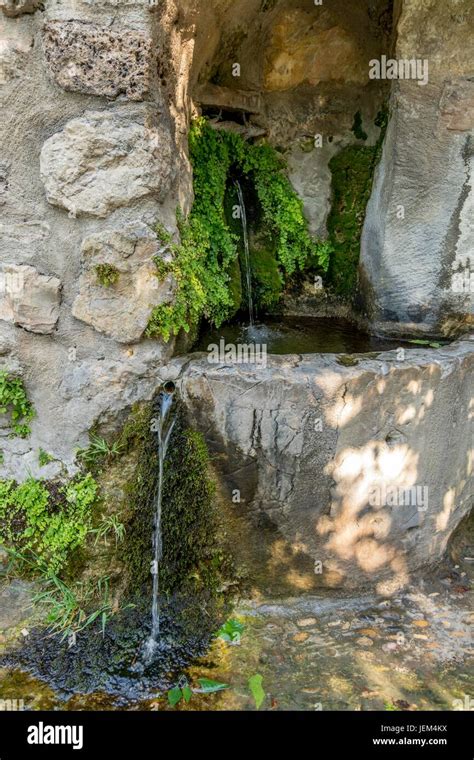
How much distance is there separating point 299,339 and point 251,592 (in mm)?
1553

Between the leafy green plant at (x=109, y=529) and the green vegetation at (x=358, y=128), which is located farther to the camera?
the green vegetation at (x=358, y=128)

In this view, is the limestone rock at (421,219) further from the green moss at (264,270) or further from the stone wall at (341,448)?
the green moss at (264,270)

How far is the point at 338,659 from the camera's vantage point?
9.58 ft

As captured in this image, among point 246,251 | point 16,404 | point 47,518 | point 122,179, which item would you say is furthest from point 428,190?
point 47,518

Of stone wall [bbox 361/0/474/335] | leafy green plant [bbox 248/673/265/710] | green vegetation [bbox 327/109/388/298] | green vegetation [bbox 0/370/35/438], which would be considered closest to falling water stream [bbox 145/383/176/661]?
leafy green plant [bbox 248/673/265/710]

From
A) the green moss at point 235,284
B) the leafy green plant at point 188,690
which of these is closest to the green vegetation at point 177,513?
the leafy green plant at point 188,690

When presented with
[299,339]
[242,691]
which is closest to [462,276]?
[299,339]

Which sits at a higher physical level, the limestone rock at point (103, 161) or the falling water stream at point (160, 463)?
the limestone rock at point (103, 161)

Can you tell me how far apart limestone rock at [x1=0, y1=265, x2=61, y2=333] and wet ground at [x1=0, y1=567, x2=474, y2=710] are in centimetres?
164

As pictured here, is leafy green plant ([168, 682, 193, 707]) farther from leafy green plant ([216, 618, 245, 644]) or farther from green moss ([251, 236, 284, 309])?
green moss ([251, 236, 284, 309])

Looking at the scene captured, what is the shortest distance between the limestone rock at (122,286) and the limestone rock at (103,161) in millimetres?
157

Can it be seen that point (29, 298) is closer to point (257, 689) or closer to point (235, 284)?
point (235, 284)

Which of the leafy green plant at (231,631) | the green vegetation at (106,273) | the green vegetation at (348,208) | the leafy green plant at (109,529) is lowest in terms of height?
the leafy green plant at (231,631)

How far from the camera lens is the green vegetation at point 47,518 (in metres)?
3.15
